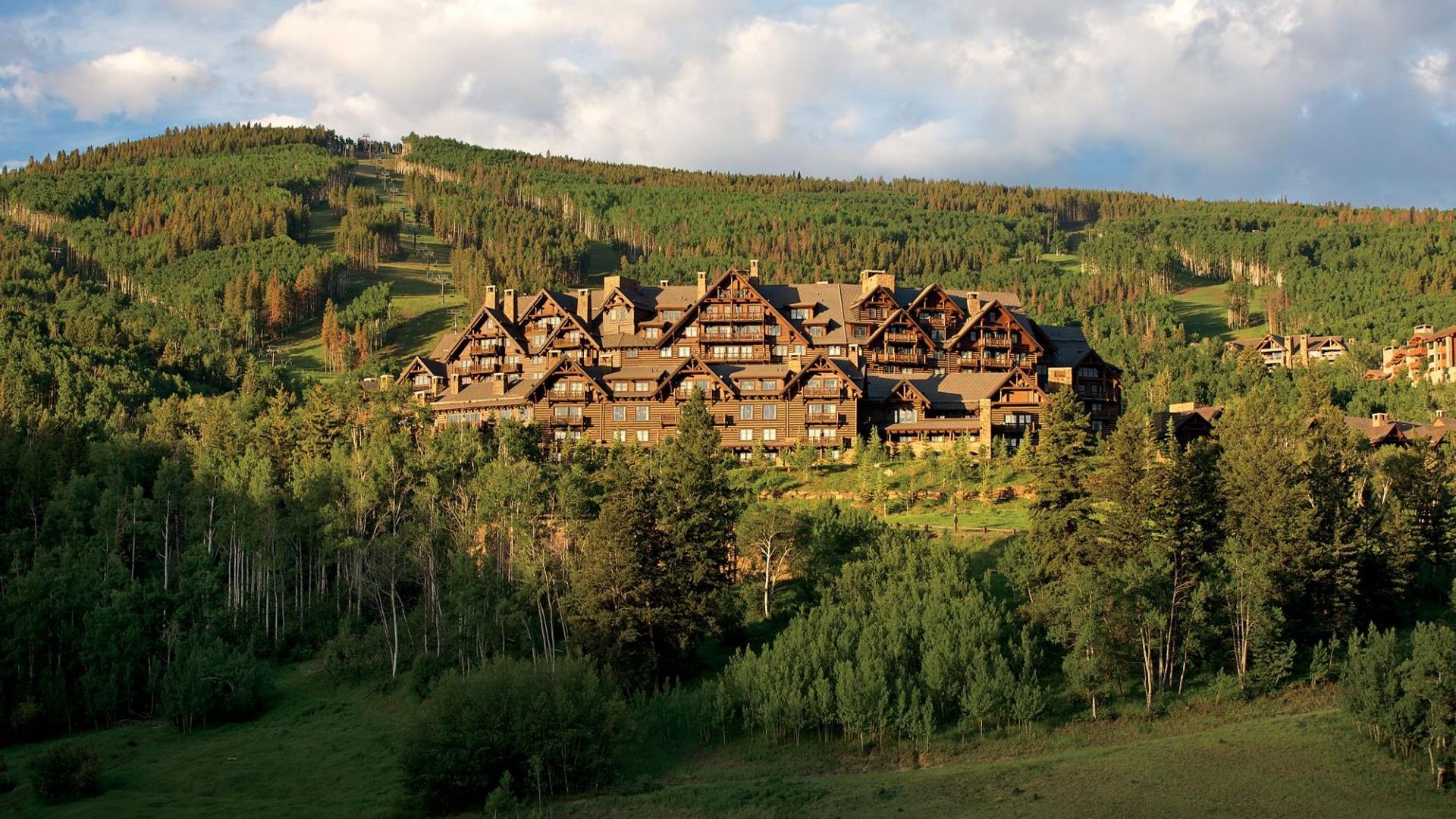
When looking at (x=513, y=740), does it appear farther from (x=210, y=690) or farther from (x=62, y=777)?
(x=210, y=690)

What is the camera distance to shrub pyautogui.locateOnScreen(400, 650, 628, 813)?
59500 millimetres

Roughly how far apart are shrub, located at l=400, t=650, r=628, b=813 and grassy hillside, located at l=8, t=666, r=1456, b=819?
1860 millimetres

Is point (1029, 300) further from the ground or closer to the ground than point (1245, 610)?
further from the ground

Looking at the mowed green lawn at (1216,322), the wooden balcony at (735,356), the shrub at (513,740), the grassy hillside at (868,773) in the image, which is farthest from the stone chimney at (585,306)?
the mowed green lawn at (1216,322)

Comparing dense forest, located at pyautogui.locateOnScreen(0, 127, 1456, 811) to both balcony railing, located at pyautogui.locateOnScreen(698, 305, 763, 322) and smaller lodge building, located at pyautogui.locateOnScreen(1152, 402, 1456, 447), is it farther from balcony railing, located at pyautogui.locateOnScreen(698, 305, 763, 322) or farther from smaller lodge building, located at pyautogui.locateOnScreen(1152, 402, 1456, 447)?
balcony railing, located at pyautogui.locateOnScreen(698, 305, 763, 322)

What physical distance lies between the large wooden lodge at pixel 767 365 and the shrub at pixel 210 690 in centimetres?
3239

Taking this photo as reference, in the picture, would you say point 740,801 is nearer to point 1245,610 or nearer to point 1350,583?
point 1245,610

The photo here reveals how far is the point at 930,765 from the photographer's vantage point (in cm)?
5819

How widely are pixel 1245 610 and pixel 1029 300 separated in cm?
12853

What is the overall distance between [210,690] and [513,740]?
75.9 ft

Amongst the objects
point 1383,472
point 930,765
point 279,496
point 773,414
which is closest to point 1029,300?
point 773,414

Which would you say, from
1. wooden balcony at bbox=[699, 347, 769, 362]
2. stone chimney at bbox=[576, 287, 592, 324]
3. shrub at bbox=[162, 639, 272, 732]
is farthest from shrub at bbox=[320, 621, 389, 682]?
stone chimney at bbox=[576, 287, 592, 324]

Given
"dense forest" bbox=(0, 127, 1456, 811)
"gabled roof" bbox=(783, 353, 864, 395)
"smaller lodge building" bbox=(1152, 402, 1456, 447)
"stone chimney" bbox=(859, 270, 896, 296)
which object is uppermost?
"stone chimney" bbox=(859, 270, 896, 296)

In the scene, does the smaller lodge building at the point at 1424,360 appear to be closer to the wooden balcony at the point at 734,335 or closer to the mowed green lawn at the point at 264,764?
the wooden balcony at the point at 734,335
